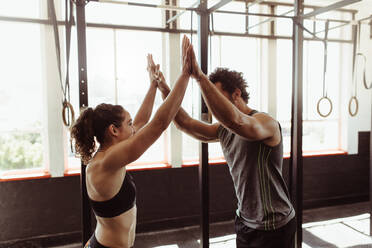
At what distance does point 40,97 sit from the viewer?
12.1 ft

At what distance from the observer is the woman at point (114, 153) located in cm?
139

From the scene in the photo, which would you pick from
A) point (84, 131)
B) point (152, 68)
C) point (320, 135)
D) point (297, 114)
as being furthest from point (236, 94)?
point (320, 135)

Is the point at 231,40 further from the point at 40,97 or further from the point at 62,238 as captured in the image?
the point at 62,238

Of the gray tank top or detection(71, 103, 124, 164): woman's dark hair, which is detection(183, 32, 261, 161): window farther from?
detection(71, 103, 124, 164): woman's dark hair

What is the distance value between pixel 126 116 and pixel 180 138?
8.68ft

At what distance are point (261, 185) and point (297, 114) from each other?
1265 mm

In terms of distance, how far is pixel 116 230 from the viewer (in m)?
1.56

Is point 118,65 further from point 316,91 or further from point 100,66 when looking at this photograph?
point 316,91

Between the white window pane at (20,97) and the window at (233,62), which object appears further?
the window at (233,62)

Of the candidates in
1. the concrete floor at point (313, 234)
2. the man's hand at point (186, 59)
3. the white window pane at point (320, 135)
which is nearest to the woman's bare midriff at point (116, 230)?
the man's hand at point (186, 59)

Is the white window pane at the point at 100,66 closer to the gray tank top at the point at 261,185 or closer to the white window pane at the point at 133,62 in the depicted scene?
the white window pane at the point at 133,62

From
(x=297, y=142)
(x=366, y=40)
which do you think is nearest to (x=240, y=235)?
(x=297, y=142)

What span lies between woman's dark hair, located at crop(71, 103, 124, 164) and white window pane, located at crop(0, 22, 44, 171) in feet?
8.25

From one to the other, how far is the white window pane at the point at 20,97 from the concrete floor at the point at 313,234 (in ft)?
4.27
